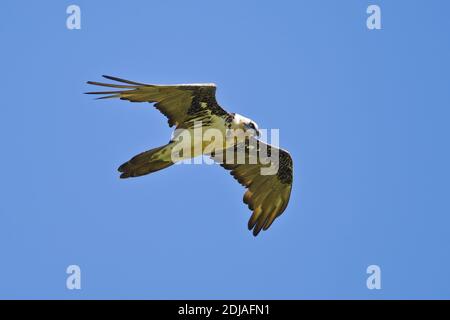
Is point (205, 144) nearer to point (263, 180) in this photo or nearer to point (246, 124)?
point (246, 124)

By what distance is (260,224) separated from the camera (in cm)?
1856

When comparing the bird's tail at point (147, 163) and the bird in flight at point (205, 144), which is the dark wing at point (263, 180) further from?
the bird's tail at point (147, 163)

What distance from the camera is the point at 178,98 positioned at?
17.3 m

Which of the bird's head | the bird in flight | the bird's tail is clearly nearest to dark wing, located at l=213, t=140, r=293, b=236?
the bird in flight

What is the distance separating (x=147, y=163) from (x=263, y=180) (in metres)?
2.89

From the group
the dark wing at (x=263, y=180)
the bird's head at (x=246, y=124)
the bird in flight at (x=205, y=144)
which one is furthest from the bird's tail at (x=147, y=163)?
the dark wing at (x=263, y=180)

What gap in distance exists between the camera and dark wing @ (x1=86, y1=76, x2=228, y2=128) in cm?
1683

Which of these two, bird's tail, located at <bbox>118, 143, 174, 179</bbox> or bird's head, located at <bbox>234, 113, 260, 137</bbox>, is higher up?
bird's head, located at <bbox>234, 113, 260, 137</bbox>

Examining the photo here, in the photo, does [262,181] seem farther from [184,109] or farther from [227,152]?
[184,109]

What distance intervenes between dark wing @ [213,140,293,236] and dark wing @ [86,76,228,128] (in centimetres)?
184

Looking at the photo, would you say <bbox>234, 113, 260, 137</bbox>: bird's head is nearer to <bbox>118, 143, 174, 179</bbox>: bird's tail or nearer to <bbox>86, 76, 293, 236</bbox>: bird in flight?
<bbox>86, 76, 293, 236</bbox>: bird in flight
